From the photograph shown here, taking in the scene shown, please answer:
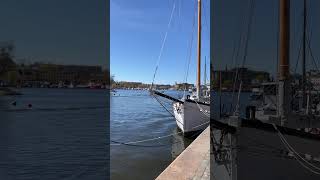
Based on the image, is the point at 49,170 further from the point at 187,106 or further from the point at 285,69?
the point at 285,69

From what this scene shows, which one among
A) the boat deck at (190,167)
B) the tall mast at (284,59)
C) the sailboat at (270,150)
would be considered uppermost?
the tall mast at (284,59)

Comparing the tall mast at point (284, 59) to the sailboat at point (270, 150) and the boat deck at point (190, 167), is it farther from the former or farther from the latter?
the boat deck at point (190, 167)

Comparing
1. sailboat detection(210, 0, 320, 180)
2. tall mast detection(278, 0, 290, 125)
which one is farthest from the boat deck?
tall mast detection(278, 0, 290, 125)

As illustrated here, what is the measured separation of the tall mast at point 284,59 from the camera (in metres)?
8.25

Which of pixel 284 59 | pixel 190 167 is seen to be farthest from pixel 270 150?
pixel 190 167

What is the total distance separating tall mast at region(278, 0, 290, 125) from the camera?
8.25 meters

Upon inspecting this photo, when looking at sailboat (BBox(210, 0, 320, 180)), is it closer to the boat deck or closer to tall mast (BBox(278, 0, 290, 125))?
tall mast (BBox(278, 0, 290, 125))

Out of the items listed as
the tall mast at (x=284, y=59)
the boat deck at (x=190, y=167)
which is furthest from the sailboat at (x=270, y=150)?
the boat deck at (x=190, y=167)

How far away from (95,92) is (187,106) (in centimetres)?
11962

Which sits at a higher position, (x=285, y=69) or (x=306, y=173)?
(x=285, y=69)

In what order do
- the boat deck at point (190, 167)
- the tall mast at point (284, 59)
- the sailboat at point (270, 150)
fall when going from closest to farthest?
the sailboat at point (270, 150)
the tall mast at point (284, 59)
the boat deck at point (190, 167)

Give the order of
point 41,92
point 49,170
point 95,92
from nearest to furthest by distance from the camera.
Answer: point 49,170
point 41,92
point 95,92

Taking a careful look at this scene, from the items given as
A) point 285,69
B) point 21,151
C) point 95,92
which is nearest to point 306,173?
point 285,69

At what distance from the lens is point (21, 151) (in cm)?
2367
